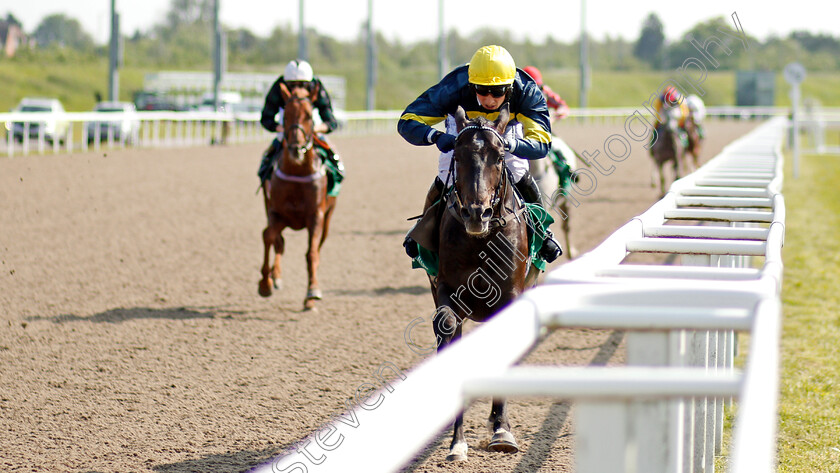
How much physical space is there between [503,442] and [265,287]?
3961mm

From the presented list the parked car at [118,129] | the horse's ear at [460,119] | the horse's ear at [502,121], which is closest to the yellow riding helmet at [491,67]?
the horse's ear at [502,121]

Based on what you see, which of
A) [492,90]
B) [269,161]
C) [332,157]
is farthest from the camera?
[332,157]

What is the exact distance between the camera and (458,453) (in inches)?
166

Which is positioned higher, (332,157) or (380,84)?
(380,84)

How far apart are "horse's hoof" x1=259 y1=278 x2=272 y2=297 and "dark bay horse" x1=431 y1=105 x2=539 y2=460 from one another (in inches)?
135

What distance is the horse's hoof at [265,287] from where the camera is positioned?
7879mm

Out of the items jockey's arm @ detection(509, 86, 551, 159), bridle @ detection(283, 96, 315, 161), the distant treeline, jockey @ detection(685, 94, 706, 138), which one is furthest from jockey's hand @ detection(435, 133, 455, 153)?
the distant treeline

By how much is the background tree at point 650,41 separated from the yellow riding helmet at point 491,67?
135 m

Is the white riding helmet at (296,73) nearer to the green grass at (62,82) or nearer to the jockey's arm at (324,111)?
the jockey's arm at (324,111)

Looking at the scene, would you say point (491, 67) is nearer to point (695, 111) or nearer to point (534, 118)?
point (534, 118)

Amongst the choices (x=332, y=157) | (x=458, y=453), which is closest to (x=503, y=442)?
(x=458, y=453)

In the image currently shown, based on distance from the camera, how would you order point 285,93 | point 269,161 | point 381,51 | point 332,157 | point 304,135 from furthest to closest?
point 381,51 < point 332,157 < point 269,161 < point 285,93 < point 304,135

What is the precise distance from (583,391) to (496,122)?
3055 mm

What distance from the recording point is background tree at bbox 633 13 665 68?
443 feet
